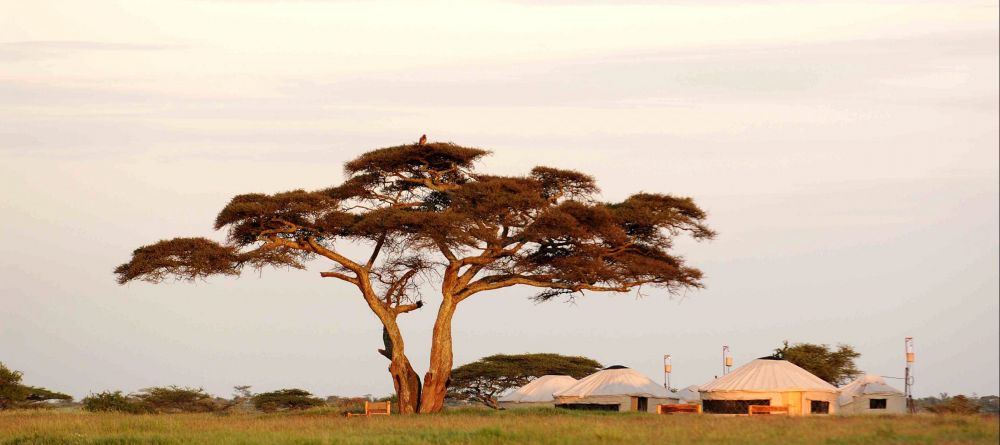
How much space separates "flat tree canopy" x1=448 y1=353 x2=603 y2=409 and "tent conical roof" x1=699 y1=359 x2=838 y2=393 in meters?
20.6

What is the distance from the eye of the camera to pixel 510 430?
1287 inches

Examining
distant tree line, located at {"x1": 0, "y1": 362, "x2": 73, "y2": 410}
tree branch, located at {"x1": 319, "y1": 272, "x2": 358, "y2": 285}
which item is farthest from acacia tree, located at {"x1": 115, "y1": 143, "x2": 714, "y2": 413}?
distant tree line, located at {"x1": 0, "y1": 362, "x2": 73, "y2": 410}

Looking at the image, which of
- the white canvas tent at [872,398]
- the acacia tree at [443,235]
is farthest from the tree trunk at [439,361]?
the white canvas tent at [872,398]

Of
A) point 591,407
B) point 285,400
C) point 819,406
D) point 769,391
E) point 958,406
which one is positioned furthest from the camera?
point 285,400

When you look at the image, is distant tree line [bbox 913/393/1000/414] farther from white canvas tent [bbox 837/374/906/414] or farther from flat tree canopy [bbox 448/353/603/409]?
flat tree canopy [bbox 448/353/603/409]

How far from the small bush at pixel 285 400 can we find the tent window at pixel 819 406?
28301 millimetres

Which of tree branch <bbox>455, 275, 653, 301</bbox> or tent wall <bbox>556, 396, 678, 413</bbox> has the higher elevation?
tree branch <bbox>455, 275, 653, 301</bbox>

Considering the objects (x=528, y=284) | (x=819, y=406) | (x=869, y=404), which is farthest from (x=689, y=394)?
→ (x=528, y=284)

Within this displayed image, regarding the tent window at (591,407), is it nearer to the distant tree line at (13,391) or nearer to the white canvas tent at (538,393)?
the white canvas tent at (538,393)

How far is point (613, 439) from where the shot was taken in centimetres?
2989

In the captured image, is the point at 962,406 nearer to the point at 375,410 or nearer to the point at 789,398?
the point at 789,398

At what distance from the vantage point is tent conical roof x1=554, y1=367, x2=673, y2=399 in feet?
169

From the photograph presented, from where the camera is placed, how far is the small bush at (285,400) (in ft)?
218

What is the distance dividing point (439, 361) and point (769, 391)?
35.7 ft
